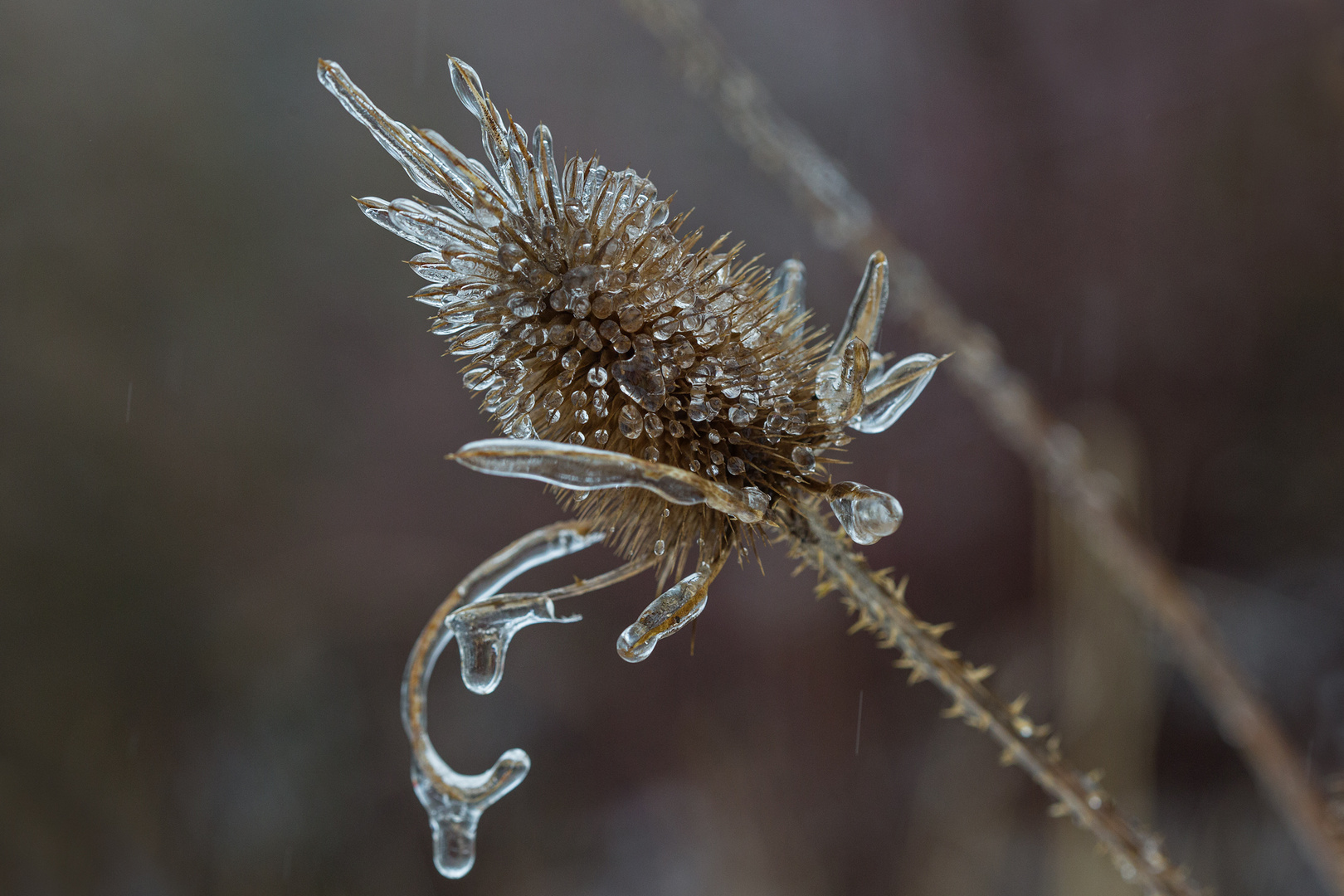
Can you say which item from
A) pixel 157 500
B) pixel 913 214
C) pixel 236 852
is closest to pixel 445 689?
pixel 236 852

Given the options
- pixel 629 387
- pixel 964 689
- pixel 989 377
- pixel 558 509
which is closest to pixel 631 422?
pixel 629 387

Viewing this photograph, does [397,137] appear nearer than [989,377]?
Yes

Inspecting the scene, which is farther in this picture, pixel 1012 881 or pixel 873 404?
pixel 1012 881

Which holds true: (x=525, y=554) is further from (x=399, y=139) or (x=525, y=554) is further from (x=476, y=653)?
(x=399, y=139)

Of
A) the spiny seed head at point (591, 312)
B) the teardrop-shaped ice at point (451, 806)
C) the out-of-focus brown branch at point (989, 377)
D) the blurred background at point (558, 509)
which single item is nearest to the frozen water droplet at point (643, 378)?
the spiny seed head at point (591, 312)

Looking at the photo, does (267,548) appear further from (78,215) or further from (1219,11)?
(1219,11)
